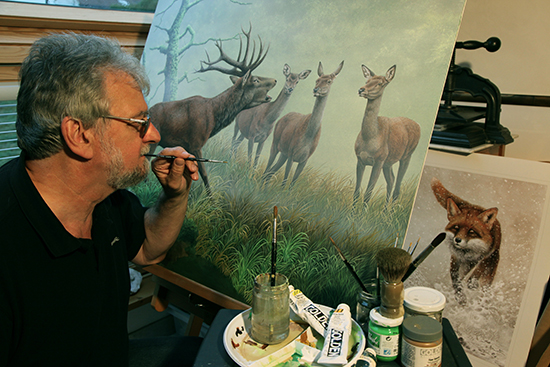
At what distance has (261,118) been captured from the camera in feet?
4.50

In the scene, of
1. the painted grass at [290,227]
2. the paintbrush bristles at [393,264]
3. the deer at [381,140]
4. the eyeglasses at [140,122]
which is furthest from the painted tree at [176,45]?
the paintbrush bristles at [393,264]

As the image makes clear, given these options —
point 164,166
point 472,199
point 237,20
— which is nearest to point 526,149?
point 472,199

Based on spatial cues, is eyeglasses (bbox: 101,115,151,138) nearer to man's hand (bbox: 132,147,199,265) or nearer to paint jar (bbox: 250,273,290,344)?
man's hand (bbox: 132,147,199,265)

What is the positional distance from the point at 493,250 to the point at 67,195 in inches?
48.1

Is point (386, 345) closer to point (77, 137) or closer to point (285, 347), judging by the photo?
point (285, 347)

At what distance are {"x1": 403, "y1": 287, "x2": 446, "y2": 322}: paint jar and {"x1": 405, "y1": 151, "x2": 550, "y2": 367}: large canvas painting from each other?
8.2 inches

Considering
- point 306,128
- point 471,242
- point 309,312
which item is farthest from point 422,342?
point 306,128

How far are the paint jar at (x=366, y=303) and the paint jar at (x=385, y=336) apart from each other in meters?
0.07

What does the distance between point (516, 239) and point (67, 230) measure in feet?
4.19

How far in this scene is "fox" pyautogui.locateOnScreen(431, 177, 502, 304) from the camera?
3.61 ft

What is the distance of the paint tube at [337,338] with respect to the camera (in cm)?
88

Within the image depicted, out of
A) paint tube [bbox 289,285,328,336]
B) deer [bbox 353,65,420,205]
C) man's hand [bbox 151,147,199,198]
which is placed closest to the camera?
paint tube [bbox 289,285,328,336]

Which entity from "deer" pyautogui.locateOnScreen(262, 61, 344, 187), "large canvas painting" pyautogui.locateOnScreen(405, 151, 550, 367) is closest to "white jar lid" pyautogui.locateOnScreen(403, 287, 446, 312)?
"large canvas painting" pyautogui.locateOnScreen(405, 151, 550, 367)

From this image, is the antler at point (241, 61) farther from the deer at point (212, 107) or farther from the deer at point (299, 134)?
the deer at point (299, 134)
